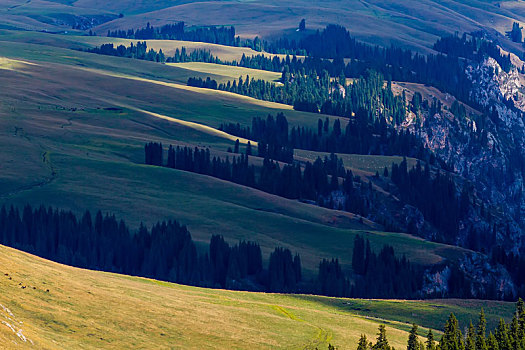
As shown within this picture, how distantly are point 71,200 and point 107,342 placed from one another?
328 feet

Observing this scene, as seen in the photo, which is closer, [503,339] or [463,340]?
[503,339]

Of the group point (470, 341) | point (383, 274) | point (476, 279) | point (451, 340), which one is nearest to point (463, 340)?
point (470, 341)

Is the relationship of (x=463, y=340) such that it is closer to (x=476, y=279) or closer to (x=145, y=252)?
(x=145, y=252)

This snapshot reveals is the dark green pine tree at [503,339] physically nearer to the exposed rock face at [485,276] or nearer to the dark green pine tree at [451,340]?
the dark green pine tree at [451,340]

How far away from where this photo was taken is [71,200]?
6619 inches

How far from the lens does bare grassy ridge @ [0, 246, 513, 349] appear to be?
229 ft

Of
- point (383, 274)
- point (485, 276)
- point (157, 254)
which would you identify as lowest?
point (485, 276)

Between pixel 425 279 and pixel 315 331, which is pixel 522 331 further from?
pixel 425 279

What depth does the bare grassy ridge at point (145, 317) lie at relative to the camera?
69.9 meters

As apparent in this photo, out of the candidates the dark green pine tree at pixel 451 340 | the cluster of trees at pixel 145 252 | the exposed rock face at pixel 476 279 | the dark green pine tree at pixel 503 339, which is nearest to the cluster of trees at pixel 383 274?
the exposed rock face at pixel 476 279

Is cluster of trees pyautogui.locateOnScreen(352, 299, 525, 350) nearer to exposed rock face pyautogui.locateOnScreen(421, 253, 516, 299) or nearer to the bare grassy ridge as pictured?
the bare grassy ridge

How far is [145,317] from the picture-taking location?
7919 cm

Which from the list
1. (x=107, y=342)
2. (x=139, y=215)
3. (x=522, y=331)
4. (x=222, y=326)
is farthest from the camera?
(x=139, y=215)

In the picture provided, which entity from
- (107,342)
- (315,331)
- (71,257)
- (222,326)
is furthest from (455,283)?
(107,342)
